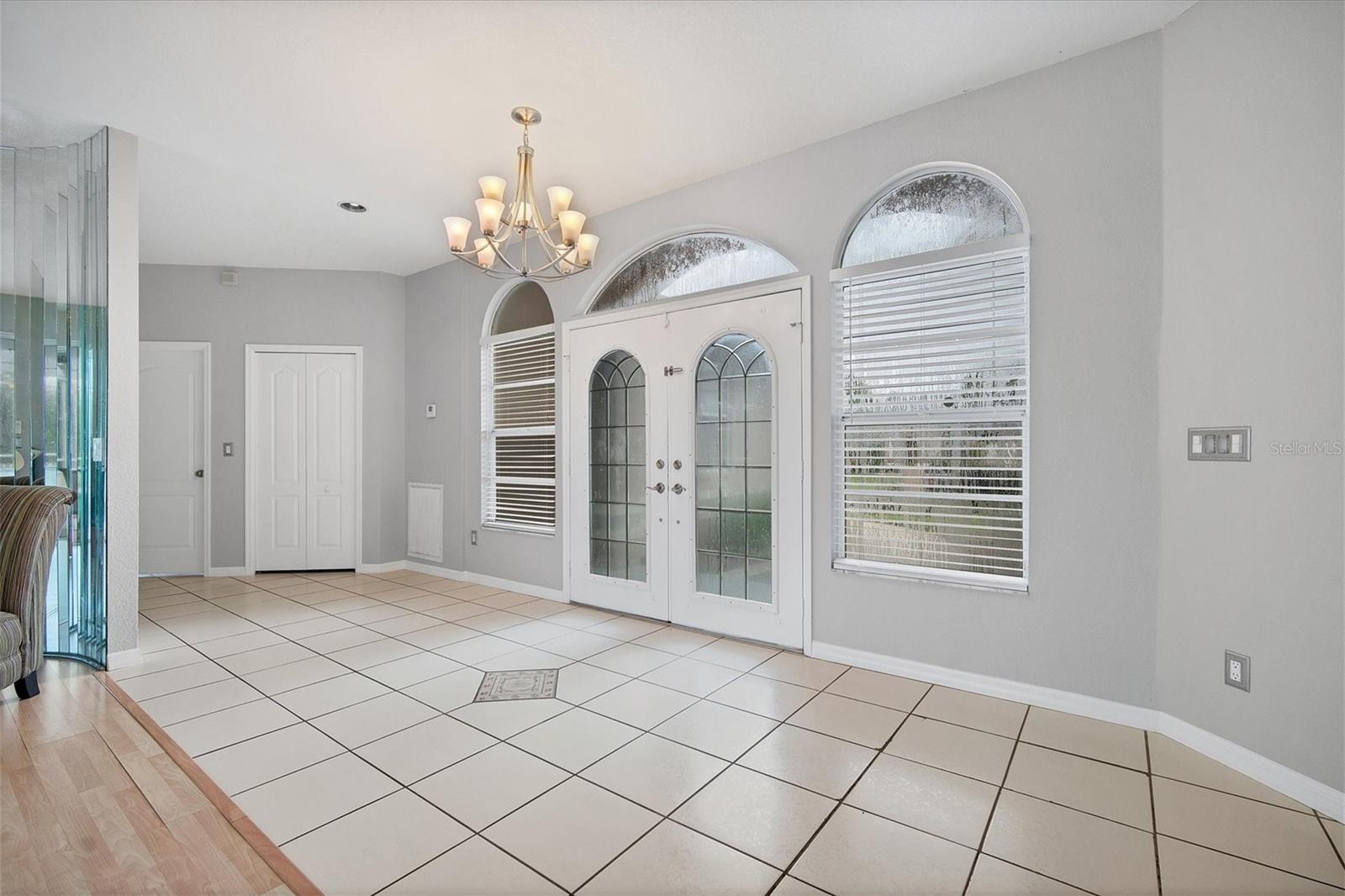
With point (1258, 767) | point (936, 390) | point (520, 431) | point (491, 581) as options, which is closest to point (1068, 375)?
point (936, 390)

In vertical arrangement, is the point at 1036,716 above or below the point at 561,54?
below

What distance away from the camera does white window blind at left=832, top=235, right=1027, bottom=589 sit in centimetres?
299

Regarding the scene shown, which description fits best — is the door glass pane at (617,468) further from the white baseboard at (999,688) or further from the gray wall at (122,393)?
the gray wall at (122,393)

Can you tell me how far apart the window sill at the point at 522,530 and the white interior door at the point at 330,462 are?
5.34ft

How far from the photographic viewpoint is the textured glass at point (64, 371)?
3.39 meters

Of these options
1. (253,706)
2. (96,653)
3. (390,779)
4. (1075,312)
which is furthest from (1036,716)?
(96,653)

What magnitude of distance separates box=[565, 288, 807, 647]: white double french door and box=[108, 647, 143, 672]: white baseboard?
8.27 feet

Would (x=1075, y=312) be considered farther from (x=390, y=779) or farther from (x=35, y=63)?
(x=35, y=63)

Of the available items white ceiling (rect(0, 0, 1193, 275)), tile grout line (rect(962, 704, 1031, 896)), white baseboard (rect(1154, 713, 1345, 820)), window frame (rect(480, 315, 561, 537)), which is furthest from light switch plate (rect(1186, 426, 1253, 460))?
window frame (rect(480, 315, 561, 537))

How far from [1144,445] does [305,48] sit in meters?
3.88

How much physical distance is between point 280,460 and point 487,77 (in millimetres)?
4559

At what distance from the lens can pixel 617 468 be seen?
14.8 ft

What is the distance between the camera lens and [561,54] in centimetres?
277

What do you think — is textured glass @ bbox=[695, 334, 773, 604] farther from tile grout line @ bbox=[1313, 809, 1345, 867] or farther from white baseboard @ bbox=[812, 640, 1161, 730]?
tile grout line @ bbox=[1313, 809, 1345, 867]
